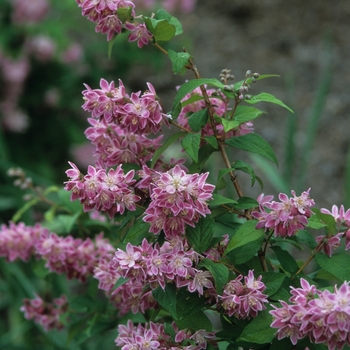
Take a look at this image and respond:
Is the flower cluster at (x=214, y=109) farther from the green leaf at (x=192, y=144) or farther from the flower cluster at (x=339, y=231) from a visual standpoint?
the flower cluster at (x=339, y=231)

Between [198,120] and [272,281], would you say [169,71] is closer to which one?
[198,120]

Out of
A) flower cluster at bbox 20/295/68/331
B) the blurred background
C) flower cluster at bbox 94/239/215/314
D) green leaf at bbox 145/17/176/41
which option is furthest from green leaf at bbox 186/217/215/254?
the blurred background

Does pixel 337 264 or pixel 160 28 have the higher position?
pixel 160 28

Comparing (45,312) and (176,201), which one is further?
(45,312)


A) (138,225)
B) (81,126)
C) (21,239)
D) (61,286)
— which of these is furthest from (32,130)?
(138,225)

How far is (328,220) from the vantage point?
2.30 ft

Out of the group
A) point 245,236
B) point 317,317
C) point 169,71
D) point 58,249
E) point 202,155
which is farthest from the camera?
point 169,71

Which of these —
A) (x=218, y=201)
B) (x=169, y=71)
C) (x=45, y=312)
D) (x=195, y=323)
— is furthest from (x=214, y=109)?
(x=169, y=71)

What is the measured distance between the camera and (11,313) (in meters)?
2.13

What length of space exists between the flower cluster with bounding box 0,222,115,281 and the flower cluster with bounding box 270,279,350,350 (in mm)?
338

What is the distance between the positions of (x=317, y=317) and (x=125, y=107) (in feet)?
1.03

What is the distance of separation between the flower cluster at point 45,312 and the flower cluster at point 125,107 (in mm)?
419

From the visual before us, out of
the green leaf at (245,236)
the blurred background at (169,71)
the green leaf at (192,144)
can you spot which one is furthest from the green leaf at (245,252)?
the blurred background at (169,71)

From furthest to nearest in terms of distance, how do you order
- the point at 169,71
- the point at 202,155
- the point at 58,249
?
the point at 169,71
the point at 58,249
the point at 202,155
